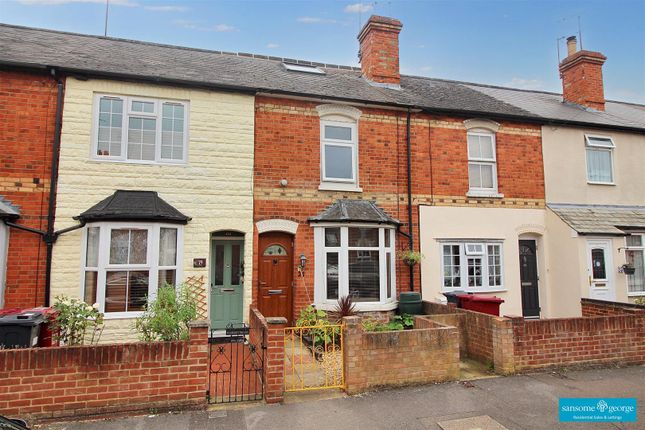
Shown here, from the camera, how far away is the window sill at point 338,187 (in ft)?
32.2

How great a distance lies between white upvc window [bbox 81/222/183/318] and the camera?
784cm

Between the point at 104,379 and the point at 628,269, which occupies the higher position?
the point at 628,269

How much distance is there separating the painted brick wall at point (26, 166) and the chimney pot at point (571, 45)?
17.0 meters

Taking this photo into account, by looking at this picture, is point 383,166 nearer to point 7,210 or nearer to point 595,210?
point 595,210

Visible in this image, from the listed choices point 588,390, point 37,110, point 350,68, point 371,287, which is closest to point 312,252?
point 371,287

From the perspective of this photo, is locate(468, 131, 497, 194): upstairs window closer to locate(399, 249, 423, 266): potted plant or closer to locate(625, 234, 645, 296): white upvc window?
locate(399, 249, 423, 266): potted plant

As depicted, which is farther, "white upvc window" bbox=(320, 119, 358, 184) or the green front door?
"white upvc window" bbox=(320, 119, 358, 184)

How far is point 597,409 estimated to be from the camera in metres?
5.36

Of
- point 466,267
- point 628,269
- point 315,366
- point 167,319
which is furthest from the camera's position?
point 466,267

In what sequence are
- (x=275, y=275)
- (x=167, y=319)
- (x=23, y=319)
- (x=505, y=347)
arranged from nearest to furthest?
(x=23, y=319) < (x=167, y=319) < (x=505, y=347) < (x=275, y=275)

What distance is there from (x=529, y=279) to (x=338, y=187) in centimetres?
640

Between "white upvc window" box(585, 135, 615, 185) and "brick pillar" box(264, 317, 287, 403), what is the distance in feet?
37.4

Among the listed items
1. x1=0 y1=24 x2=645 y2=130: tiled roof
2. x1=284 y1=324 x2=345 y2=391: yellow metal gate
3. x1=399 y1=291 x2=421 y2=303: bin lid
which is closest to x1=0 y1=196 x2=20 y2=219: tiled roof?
x1=0 y1=24 x2=645 y2=130: tiled roof

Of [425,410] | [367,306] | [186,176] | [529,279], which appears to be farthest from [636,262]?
[186,176]
